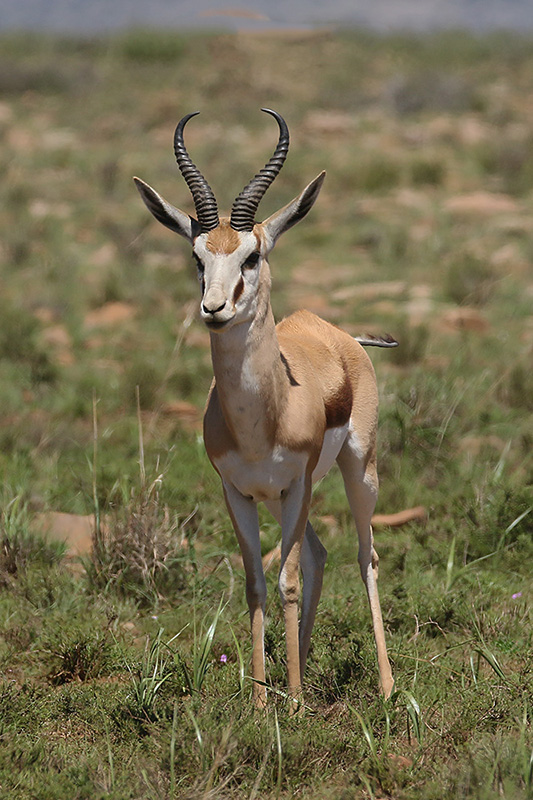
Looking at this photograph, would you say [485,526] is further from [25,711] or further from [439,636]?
[25,711]

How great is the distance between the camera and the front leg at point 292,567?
4.48 metres

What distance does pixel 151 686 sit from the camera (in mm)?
4328

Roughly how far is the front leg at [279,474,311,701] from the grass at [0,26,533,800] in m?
0.18

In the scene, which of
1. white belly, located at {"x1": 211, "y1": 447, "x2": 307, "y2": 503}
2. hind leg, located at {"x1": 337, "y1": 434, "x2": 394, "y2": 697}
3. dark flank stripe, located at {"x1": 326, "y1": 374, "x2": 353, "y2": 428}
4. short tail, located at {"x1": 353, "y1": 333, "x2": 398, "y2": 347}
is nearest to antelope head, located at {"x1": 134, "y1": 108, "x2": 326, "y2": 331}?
white belly, located at {"x1": 211, "y1": 447, "x2": 307, "y2": 503}

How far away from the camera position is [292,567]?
4504 mm

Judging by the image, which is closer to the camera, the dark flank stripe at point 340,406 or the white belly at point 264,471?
the white belly at point 264,471

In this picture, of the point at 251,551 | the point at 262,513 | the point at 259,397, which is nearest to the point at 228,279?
the point at 259,397

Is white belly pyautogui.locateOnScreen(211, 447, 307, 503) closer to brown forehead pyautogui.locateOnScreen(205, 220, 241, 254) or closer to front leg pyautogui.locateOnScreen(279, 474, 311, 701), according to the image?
front leg pyautogui.locateOnScreen(279, 474, 311, 701)

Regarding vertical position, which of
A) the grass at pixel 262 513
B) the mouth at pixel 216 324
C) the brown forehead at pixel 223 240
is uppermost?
the brown forehead at pixel 223 240

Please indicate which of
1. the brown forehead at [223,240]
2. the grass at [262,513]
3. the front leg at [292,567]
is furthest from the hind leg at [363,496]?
the brown forehead at [223,240]

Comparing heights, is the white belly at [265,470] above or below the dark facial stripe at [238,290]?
below

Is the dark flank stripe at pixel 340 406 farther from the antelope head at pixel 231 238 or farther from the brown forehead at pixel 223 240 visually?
the brown forehead at pixel 223 240

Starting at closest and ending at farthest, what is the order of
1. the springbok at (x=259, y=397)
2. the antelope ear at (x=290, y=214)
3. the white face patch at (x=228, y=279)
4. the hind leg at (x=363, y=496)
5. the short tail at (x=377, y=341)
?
1. the white face patch at (x=228, y=279)
2. the springbok at (x=259, y=397)
3. the antelope ear at (x=290, y=214)
4. the hind leg at (x=363, y=496)
5. the short tail at (x=377, y=341)

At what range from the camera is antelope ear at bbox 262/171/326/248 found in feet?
14.5
